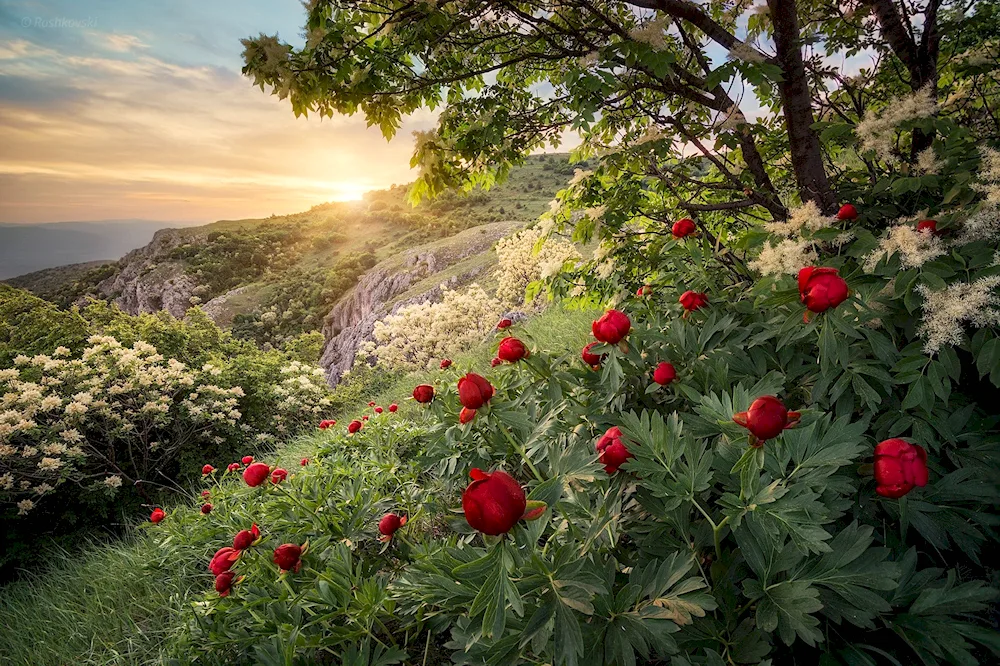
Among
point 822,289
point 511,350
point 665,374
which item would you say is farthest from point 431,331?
point 822,289

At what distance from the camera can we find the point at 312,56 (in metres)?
2.00

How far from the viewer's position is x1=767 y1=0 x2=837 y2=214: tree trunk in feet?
6.27

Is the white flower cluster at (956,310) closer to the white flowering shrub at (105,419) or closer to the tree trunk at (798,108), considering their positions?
the tree trunk at (798,108)

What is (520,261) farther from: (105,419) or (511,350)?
(511,350)

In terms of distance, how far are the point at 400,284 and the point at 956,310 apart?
22298mm

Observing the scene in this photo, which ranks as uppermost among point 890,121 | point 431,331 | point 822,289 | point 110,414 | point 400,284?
point 890,121

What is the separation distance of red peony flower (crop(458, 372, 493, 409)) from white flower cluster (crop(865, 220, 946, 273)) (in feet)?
3.72

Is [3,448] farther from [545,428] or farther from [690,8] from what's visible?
[690,8]

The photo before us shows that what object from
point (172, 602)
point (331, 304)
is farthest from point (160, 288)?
point (172, 602)

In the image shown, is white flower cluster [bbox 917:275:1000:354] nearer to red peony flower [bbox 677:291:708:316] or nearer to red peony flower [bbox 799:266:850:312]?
red peony flower [bbox 799:266:850:312]

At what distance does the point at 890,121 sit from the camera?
1.73 metres

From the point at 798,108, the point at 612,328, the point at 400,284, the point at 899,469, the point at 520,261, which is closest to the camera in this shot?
the point at 899,469

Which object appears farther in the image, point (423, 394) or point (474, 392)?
point (423, 394)

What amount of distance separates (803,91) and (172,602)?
3.78 meters
